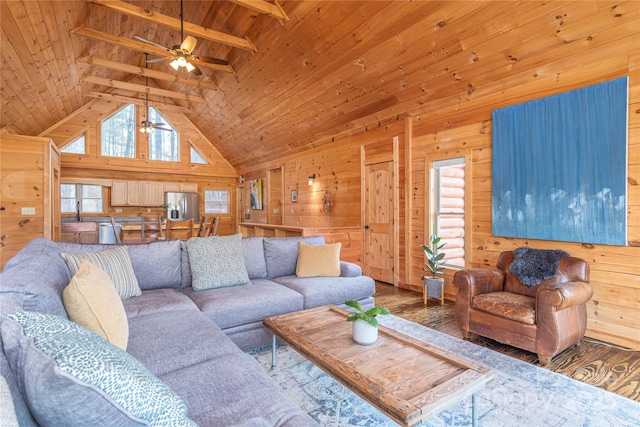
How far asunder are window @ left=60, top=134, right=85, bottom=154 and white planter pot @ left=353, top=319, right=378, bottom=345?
890 cm

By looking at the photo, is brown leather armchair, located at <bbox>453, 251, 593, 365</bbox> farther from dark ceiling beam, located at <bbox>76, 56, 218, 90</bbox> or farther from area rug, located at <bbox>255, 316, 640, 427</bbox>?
dark ceiling beam, located at <bbox>76, 56, 218, 90</bbox>

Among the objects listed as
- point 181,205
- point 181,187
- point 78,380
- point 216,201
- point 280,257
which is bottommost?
point 280,257

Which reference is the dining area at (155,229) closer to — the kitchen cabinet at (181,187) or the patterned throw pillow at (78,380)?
the kitchen cabinet at (181,187)

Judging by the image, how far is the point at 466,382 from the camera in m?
1.43

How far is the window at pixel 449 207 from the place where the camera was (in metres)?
4.34

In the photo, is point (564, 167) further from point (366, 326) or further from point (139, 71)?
point (139, 71)

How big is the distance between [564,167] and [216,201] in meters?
8.88

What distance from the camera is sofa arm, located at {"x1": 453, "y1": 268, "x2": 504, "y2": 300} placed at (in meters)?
2.91

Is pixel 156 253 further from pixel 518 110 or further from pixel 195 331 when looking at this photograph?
pixel 518 110

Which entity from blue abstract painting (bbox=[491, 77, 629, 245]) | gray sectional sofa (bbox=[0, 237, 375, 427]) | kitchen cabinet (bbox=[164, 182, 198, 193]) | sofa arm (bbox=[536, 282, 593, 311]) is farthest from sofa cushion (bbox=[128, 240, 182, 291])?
kitchen cabinet (bbox=[164, 182, 198, 193])

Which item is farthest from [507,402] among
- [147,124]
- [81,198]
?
[81,198]

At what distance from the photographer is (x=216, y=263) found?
9.55 feet

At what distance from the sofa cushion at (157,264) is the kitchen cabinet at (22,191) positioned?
2870mm

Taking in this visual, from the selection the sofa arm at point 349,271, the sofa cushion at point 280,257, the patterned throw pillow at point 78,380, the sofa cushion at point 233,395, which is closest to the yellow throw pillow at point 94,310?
the sofa cushion at point 233,395
